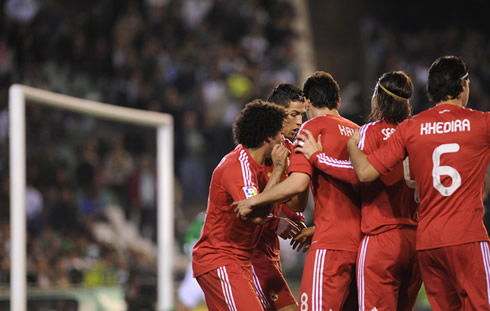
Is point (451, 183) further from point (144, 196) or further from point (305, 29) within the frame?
point (305, 29)

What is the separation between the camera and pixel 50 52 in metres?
16.4

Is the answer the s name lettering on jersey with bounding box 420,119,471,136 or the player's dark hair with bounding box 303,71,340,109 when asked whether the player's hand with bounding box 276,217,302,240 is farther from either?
the s name lettering on jersey with bounding box 420,119,471,136

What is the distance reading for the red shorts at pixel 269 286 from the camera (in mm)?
5219

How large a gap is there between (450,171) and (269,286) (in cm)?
177

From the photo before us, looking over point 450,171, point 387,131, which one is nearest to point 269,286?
point 387,131

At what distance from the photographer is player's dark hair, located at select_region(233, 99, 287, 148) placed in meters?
4.63

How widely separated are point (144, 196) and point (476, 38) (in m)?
7.59

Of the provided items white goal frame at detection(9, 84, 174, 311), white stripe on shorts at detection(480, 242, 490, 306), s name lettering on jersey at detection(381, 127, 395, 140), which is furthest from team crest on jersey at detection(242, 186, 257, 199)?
white goal frame at detection(9, 84, 174, 311)

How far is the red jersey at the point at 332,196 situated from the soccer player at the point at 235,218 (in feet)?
0.75

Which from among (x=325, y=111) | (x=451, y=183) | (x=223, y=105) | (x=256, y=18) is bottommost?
(x=451, y=183)

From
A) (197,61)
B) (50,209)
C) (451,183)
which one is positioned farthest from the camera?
(197,61)

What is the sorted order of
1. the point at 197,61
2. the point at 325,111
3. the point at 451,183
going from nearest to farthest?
the point at 451,183
the point at 325,111
the point at 197,61

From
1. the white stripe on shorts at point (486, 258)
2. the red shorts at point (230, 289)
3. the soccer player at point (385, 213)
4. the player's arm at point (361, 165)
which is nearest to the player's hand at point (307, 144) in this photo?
the soccer player at point (385, 213)

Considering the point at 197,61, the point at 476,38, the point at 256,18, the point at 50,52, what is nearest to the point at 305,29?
the point at 256,18
